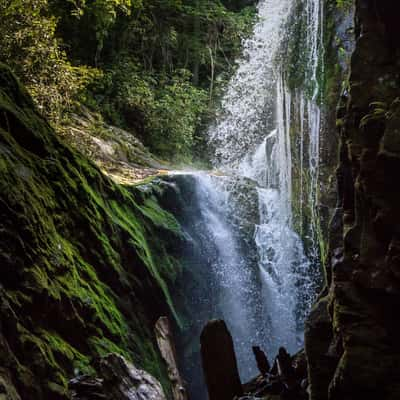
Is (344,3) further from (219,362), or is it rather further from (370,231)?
A: (219,362)

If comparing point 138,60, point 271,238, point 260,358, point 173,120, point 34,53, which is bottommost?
point 271,238

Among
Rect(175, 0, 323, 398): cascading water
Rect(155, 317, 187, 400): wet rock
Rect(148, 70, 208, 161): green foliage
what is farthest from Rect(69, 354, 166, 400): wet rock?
Rect(148, 70, 208, 161): green foliage

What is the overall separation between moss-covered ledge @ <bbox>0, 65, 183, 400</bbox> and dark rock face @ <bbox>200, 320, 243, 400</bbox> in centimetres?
138

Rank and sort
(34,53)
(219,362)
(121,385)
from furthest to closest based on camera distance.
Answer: (34,53) → (219,362) → (121,385)

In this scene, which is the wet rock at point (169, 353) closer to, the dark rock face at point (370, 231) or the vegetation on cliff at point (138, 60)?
the dark rock face at point (370, 231)

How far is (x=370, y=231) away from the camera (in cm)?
349

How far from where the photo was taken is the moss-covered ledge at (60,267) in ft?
14.5

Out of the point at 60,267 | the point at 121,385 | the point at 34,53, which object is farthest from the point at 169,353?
the point at 34,53

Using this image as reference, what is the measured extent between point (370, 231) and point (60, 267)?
3.66 m

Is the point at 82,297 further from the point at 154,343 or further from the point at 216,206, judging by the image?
the point at 216,206

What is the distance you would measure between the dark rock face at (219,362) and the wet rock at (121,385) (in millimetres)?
1103

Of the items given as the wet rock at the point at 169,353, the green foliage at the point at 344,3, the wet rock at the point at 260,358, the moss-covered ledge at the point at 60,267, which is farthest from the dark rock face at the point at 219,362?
the green foliage at the point at 344,3

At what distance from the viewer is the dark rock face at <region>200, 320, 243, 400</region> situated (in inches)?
196

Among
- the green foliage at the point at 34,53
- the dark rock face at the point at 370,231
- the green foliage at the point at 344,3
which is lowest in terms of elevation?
the dark rock face at the point at 370,231
